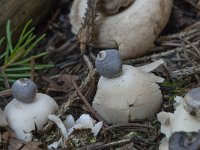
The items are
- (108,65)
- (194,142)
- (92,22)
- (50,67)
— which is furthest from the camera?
(50,67)

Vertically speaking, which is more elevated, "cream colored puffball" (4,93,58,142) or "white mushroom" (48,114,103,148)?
"cream colored puffball" (4,93,58,142)

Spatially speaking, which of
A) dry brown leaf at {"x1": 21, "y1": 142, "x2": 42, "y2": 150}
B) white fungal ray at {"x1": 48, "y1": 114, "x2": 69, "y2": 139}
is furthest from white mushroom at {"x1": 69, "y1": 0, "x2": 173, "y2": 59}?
dry brown leaf at {"x1": 21, "y1": 142, "x2": 42, "y2": 150}

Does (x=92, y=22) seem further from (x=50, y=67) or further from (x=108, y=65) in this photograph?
(x=108, y=65)

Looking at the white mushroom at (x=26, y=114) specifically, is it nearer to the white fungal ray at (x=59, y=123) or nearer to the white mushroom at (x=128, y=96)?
the white fungal ray at (x=59, y=123)

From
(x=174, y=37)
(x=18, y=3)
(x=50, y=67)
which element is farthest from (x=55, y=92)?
(x=174, y=37)

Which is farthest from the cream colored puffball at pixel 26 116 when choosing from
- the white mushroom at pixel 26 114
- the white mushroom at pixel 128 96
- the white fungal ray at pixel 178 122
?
the white fungal ray at pixel 178 122

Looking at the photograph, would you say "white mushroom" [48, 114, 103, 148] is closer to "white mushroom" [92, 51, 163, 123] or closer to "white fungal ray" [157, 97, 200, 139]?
"white mushroom" [92, 51, 163, 123]
